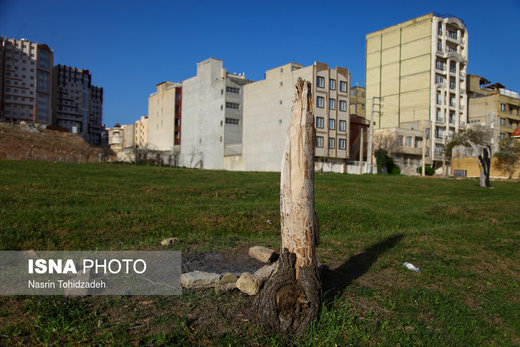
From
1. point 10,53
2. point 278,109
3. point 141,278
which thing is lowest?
point 141,278

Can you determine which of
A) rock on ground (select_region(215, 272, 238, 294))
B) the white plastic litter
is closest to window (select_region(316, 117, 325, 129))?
the white plastic litter

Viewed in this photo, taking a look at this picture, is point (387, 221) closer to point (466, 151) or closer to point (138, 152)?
point (466, 151)

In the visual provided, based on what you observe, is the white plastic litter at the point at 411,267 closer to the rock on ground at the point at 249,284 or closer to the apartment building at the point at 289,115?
the rock on ground at the point at 249,284

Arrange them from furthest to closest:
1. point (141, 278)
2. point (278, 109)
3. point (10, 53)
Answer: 1. point (10, 53)
2. point (278, 109)
3. point (141, 278)

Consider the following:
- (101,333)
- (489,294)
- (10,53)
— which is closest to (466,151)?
(489,294)

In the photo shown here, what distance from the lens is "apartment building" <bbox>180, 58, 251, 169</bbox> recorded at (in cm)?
6694

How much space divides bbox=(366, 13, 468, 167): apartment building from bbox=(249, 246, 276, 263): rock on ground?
6040 cm

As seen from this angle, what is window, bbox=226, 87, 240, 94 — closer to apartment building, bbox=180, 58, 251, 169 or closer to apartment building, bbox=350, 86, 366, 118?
apartment building, bbox=180, 58, 251, 169

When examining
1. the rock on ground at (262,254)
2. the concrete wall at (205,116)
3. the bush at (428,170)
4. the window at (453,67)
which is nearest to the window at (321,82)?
the concrete wall at (205,116)

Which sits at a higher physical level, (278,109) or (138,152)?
(278,109)

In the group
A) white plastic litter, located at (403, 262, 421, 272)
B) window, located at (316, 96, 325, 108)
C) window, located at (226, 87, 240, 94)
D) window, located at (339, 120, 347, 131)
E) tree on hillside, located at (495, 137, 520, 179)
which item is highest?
window, located at (226, 87, 240, 94)

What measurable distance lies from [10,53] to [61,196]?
4977 inches

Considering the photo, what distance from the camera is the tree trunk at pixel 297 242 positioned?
5238mm

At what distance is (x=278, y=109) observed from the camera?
59.8 meters
